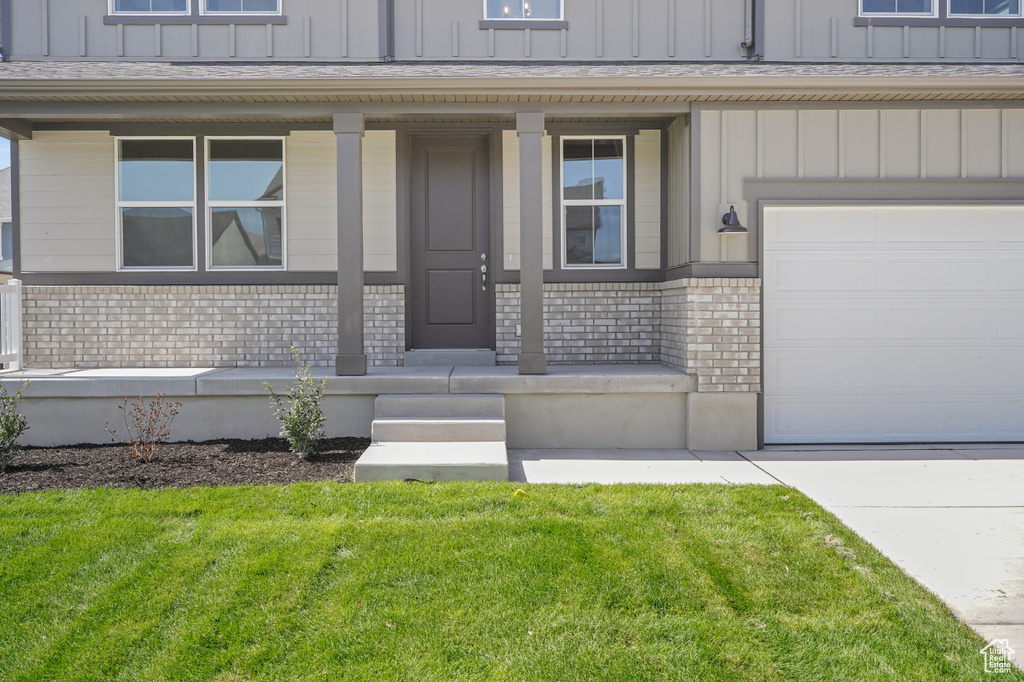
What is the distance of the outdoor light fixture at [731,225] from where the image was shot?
19.9 ft

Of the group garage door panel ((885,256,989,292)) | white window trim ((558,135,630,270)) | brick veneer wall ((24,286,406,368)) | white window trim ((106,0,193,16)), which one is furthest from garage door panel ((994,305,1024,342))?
white window trim ((106,0,193,16))

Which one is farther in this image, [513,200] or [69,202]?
[513,200]

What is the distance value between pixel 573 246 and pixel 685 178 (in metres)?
1.49

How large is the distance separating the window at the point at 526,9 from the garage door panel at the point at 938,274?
416 centimetres

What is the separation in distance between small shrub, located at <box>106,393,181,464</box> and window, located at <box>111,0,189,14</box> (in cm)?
387

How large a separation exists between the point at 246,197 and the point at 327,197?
89cm

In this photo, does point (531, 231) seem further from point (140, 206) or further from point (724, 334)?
point (140, 206)

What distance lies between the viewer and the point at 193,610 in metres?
3.04

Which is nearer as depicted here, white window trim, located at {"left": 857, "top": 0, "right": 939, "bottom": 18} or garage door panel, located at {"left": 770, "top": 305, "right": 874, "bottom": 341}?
garage door panel, located at {"left": 770, "top": 305, "right": 874, "bottom": 341}

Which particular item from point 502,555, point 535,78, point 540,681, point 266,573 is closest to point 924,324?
point 535,78

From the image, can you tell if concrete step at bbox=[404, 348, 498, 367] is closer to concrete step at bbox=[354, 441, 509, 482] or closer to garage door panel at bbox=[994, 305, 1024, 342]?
concrete step at bbox=[354, 441, 509, 482]

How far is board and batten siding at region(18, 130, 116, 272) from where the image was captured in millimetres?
7309

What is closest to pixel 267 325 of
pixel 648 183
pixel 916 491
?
pixel 648 183

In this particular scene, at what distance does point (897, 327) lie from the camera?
6.54 m
